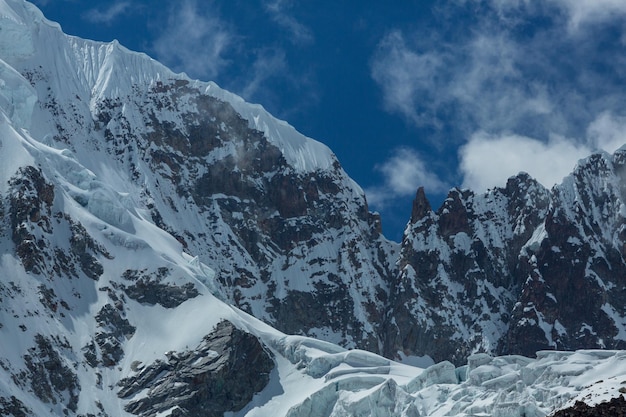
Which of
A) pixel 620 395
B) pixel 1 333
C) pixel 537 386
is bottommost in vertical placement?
pixel 620 395

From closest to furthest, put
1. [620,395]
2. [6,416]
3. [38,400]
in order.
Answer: [620,395] → [6,416] → [38,400]

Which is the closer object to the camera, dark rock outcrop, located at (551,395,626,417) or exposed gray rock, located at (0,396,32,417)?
dark rock outcrop, located at (551,395,626,417)

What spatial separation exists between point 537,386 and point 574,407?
3673cm

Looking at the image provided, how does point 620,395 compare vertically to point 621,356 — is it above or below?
below

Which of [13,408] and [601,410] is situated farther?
[13,408]

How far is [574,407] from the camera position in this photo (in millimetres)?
159125

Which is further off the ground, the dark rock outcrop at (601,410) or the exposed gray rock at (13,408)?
the exposed gray rock at (13,408)

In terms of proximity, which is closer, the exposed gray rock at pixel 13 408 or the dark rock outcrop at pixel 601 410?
the dark rock outcrop at pixel 601 410

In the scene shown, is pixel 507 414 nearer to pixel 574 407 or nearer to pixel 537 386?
pixel 537 386

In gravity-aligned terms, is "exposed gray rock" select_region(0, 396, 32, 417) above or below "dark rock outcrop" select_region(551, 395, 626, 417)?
above

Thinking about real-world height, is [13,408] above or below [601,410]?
above

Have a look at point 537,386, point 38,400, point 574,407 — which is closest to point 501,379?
point 537,386

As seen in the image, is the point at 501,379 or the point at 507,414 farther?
the point at 501,379

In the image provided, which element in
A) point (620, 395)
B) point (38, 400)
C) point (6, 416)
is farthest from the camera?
point (38, 400)
